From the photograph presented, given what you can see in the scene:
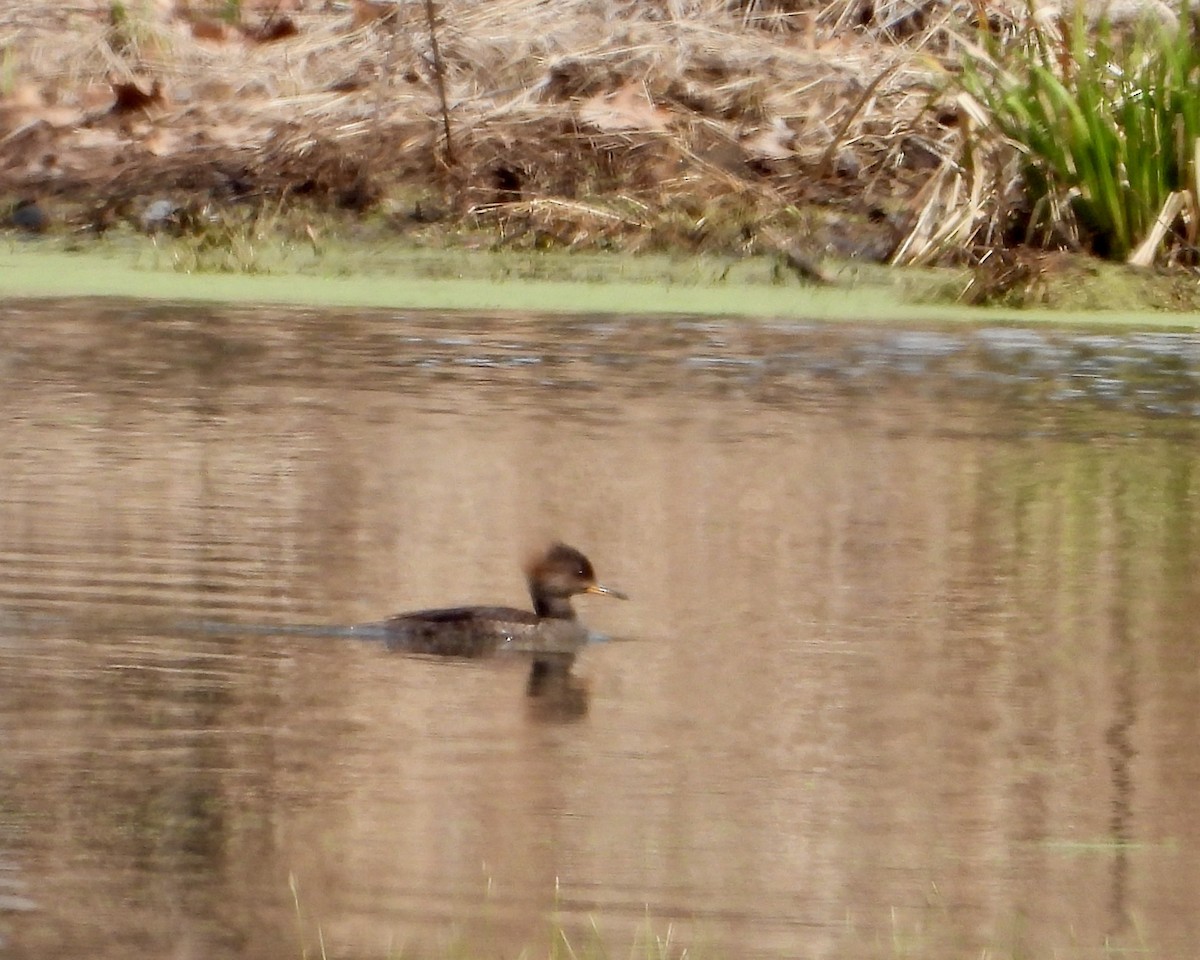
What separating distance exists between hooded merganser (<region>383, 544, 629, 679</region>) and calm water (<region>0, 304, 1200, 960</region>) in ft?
0.24

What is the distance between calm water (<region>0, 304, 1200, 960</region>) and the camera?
3803mm

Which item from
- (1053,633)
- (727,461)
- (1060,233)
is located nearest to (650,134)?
(1060,233)

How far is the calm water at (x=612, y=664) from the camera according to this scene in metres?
3.80

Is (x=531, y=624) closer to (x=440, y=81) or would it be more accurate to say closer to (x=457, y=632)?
(x=457, y=632)

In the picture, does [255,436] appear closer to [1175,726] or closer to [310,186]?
[1175,726]

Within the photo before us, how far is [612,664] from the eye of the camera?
5.66 metres

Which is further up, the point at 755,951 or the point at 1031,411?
the point at 755,951

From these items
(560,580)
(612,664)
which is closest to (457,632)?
(612,664)

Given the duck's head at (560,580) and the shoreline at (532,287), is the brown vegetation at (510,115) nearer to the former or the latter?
A: the shoreline at (532,287)

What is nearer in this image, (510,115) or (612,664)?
(612,664)

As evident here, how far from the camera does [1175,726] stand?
490cm

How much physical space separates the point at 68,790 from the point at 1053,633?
222 centimetres

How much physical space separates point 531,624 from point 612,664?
0.87 ft

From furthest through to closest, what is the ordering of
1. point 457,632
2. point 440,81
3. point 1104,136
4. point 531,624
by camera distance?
point 440,81, point 1104,136, point 531,624, point 457,632
